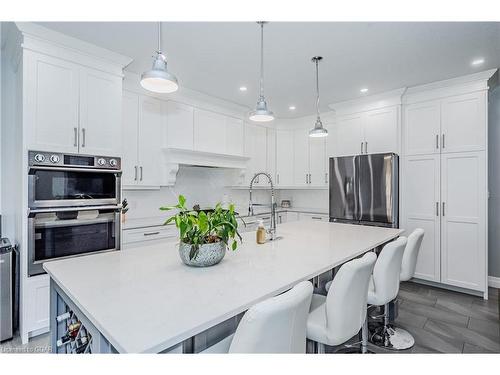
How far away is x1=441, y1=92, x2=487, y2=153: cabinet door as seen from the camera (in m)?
3.04

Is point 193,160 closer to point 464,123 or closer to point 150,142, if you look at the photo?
point 150,142

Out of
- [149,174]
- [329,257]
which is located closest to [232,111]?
[149,174]

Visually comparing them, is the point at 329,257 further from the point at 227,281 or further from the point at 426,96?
the point at 426,96

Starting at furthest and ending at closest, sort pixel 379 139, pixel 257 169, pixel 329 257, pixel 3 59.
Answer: pixel 257 169 → pixel 379 139 → pixel 3 59 → pixel 329 257

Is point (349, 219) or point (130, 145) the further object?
point (349, 219)

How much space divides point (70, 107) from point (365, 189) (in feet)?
11.3

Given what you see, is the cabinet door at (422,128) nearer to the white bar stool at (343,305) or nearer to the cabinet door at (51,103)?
the white bar stool at (343,305)

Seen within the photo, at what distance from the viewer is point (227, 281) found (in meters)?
1.21

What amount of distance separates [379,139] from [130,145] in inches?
127

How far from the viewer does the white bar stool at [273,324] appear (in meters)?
0.86

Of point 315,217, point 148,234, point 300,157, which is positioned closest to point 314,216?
point 315,217

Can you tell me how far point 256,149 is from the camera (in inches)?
185

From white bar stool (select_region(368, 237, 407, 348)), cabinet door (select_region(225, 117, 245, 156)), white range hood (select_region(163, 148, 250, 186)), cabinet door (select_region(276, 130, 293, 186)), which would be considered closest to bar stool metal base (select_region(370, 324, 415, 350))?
white bar stool (select_region(368, 237, 407, 348))
